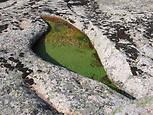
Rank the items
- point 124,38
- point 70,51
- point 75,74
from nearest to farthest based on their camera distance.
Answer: point 75,74 < point 70,51 < point 124,38

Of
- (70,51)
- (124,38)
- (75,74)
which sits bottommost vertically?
(70,51)

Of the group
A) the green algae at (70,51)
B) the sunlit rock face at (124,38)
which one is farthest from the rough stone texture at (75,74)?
the green algae at (70,51)

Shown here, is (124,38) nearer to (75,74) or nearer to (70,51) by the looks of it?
(70,51)

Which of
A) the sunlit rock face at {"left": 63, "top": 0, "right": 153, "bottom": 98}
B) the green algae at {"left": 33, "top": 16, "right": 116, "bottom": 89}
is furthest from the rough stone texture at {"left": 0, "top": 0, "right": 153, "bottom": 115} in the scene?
the green algae at {"left": 33, "top": 16, "right": 116, "bottom": 89}

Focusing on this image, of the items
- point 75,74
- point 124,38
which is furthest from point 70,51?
point 124,38

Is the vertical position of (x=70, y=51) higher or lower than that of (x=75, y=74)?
lower

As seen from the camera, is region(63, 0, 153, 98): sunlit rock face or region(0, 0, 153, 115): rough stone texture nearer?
region(0, 0, 153, 115): rough stone texture

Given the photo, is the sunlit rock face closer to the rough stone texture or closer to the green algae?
the rough stone texture

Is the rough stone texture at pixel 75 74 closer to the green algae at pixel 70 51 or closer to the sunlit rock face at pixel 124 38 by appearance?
the sunlit rock face at pixel 124 38
